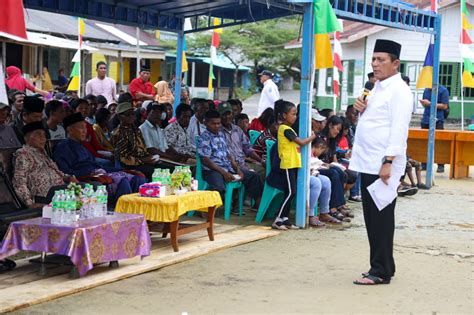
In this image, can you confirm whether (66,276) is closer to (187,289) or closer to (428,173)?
(187,289)

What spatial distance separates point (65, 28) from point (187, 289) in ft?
72.2

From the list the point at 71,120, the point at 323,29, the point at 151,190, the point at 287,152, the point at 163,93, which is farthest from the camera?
the point at 163,93

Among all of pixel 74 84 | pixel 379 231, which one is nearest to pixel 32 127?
pixel 379 231

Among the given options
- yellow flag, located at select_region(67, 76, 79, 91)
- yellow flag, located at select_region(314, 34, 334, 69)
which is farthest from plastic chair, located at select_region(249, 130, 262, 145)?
yellow flag, located at select_region(67, 76, 79, 91)

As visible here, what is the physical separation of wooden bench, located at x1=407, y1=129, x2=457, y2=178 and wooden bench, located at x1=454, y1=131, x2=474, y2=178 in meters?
0.08

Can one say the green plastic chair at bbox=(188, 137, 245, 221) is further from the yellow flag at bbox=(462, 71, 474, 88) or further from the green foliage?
the green foliage

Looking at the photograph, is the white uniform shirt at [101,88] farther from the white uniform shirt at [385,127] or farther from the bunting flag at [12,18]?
the bunting flag at [12,18]

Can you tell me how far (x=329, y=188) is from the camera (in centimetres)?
1001

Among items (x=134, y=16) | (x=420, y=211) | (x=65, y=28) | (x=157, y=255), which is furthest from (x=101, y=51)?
(x=157, y=255)

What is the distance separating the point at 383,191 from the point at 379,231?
0.37m

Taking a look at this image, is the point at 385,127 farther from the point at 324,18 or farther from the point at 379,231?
the point at 324,18

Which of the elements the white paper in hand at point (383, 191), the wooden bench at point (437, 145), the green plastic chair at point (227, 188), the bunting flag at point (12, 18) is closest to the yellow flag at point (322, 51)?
the green plastic chair at point (227, 188)

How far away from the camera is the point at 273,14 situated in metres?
12.1

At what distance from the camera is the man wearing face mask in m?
10.6
